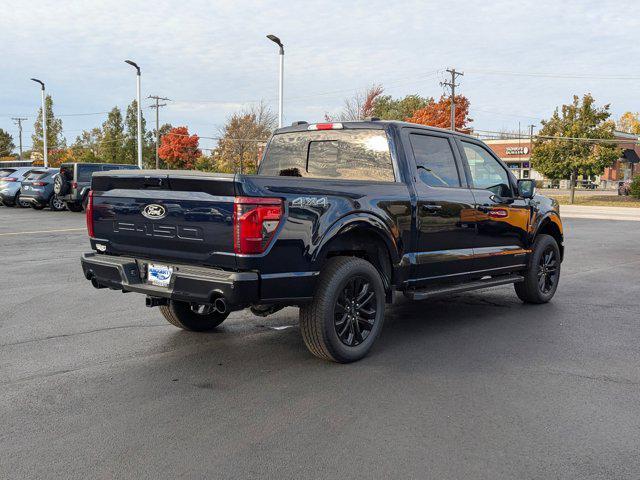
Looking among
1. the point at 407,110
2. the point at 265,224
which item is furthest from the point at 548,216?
the point at 407,110

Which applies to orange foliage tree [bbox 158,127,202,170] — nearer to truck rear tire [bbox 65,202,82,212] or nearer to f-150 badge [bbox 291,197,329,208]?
truck rear tire [bbox 65,202,82,212]

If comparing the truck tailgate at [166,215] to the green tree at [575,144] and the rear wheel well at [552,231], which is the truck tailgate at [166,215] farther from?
the green tree at [575,144]

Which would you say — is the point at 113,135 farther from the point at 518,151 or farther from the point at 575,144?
the point at 518,151

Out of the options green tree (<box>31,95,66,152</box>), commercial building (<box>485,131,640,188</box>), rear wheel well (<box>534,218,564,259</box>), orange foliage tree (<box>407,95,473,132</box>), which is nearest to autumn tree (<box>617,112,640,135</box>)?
commercial building (<box>485,131,640,188</box>)

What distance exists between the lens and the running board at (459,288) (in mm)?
5738

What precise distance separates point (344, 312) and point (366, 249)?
583 millimetres

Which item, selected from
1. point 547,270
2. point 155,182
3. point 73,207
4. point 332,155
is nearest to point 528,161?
point 73,207

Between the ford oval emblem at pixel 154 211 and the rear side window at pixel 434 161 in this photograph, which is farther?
the rear side window at pixel 434 161

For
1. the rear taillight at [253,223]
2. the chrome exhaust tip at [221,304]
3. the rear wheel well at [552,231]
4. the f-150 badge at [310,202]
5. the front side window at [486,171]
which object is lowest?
the chrome exhaust tip at [221,304]

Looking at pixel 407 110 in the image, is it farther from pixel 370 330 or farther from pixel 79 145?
pixel 370 330

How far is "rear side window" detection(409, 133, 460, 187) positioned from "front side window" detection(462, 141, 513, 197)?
0.36 meters

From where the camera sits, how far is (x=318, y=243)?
4.77 metres

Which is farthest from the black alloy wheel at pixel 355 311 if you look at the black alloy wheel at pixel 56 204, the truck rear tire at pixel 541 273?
the black alloy wheel at pixel 56 204

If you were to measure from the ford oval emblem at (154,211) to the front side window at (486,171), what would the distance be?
3300 millimetres
